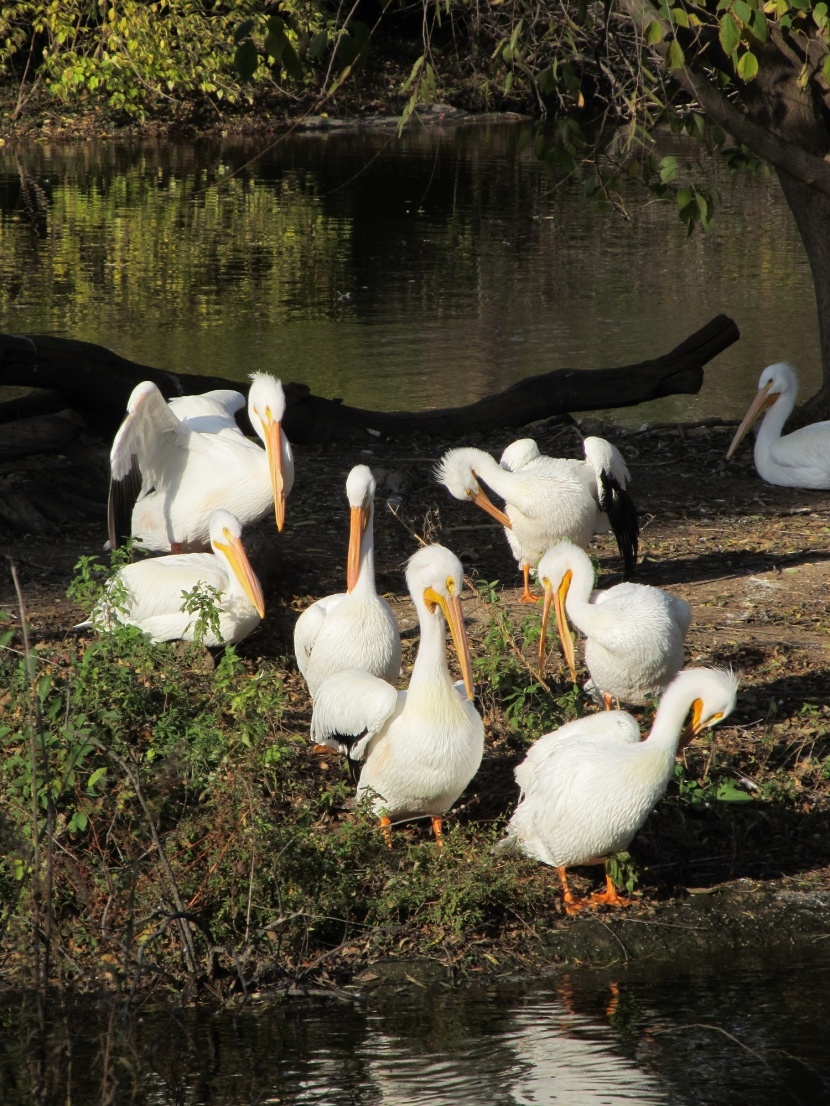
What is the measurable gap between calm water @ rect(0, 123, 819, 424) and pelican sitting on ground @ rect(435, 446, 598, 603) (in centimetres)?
267

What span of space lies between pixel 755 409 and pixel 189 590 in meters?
4.15

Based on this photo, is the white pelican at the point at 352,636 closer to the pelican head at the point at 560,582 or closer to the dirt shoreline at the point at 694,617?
the dirt shoreline at the point at 694,617

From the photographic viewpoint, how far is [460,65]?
689 centimetres

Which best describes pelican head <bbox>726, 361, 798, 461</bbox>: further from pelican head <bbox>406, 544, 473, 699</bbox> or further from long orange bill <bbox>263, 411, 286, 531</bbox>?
pelican head <bbox>406, 544, 473, 699</bbox>

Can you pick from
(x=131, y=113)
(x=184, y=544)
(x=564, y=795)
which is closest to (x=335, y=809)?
(x=564, y=795)

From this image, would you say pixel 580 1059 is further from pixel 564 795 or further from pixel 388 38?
pixel 388 38

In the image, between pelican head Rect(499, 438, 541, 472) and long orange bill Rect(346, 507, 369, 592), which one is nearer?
long orange bill Rect(346, 507, 369, 592)

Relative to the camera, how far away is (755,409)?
7.89 m

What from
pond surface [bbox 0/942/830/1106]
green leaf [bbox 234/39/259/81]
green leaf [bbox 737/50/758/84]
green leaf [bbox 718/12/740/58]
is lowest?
pond surface [bbox 0/942/830/1106]

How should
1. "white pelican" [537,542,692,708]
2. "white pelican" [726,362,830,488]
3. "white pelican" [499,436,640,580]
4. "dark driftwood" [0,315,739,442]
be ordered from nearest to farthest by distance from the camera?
"white pelican" [537,542,692,708], "white pelican" [499,436,640,580], "white pelican" [726,362,830,488], "dark driftwood" [0,315,739,442]

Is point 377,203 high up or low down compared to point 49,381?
up

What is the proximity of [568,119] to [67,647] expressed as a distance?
344 centimetres

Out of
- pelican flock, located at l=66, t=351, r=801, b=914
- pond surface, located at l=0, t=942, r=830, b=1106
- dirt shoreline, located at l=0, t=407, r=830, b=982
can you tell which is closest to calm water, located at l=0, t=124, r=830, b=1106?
pond surface, located at l=0, t=942, r=830, b=1106

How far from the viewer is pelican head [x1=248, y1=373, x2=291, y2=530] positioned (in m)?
5.55
